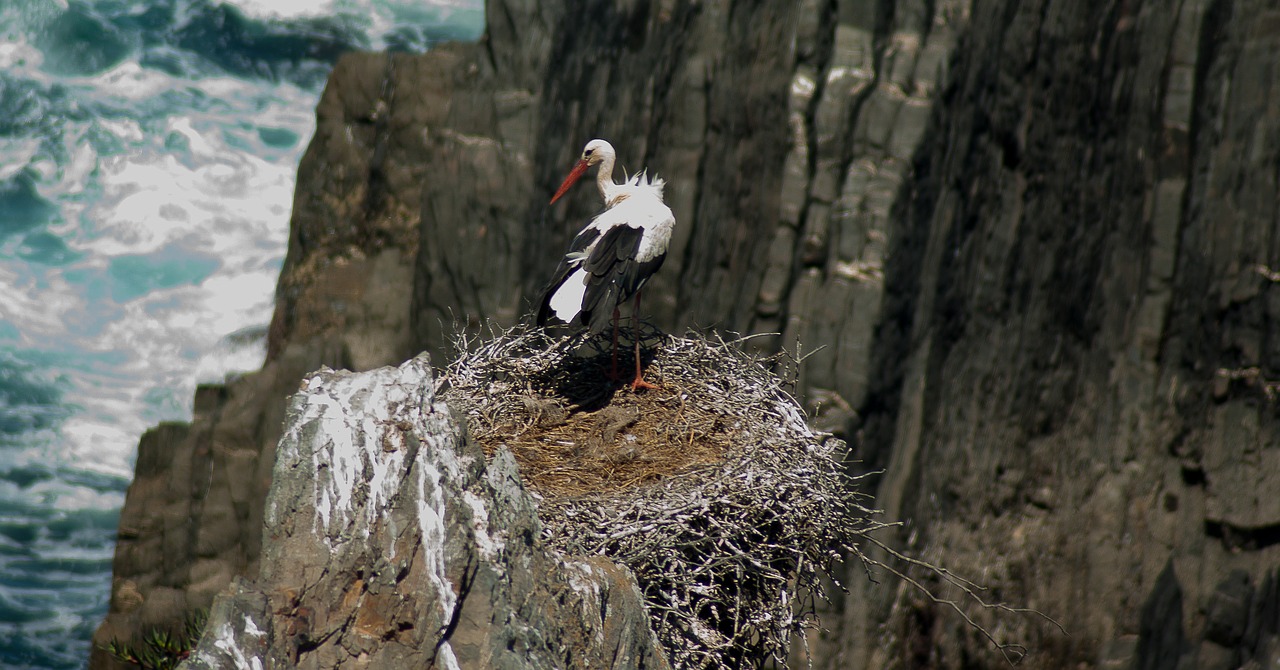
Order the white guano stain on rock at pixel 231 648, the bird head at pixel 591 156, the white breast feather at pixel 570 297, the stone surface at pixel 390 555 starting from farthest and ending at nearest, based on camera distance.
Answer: the bird head at pixel 591 156, the white breast feather at pixel 570 297, the stone surface at pixel 390 555, the white guano stain on rock at pixel 231 648

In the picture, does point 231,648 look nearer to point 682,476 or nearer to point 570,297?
point 682,476

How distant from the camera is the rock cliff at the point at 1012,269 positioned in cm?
718

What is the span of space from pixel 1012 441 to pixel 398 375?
479cm

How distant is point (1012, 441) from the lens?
24.8ft

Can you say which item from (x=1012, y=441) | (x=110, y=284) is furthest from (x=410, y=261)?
(x=110, y=284)

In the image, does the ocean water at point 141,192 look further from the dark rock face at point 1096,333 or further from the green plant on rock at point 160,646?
the dark rock face at point 1096,333

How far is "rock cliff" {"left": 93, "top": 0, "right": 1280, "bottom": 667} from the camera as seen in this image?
7.18m

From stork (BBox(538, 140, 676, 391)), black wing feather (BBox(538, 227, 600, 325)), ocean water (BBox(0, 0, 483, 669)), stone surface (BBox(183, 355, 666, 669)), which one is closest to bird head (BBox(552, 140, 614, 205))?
stork (BBox(538, 140, 676, 391))

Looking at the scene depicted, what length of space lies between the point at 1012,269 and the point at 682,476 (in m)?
3.02

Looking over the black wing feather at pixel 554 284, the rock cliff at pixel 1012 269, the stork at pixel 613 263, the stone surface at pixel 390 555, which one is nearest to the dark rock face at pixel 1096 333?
the rock cliff at pixel 1012 269

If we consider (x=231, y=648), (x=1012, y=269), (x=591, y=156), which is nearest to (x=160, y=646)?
(x=591, y=156)

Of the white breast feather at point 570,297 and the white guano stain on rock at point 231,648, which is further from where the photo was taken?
the white breast feather at point 570,297

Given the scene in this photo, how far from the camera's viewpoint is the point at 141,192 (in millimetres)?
19812

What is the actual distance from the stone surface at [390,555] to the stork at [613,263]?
2033 millimetres
